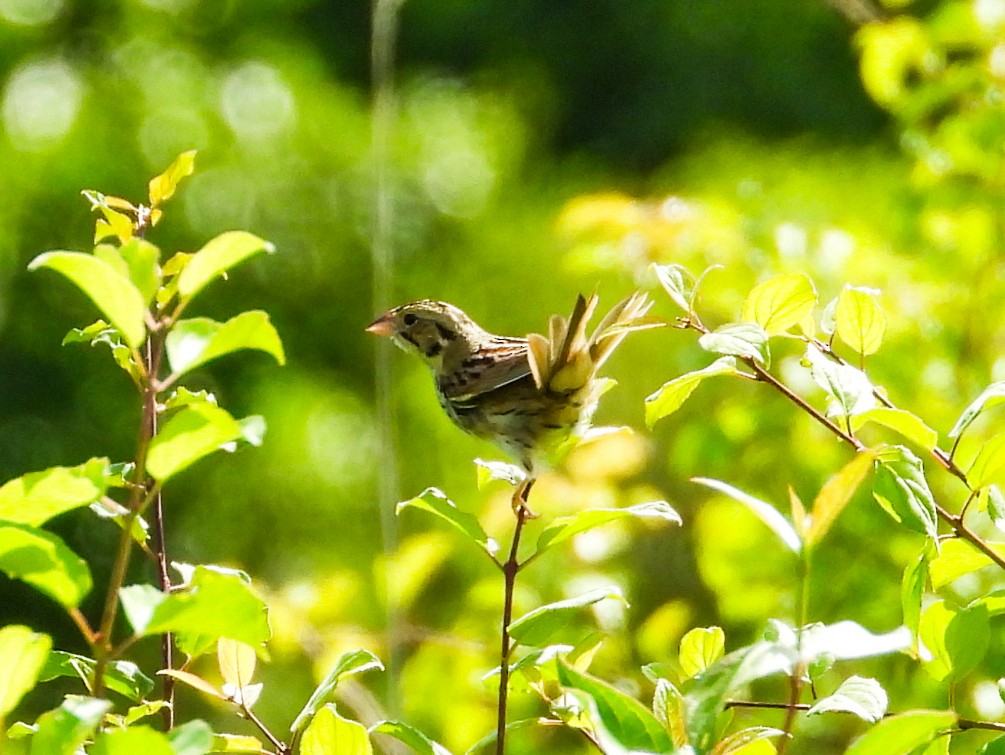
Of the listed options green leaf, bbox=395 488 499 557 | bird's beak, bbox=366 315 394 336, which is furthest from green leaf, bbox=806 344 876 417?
bird's beak, bbox=366 315 394 336

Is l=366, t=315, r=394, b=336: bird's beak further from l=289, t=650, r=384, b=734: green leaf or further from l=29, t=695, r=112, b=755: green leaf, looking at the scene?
l=29, t=695, r=112, b=755: green leaf

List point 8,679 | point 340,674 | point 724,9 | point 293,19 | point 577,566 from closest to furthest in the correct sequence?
point 8,679, point 340,674, point 577,566, point 293,19, point 724,9

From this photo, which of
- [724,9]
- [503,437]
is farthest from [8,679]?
[724,9]

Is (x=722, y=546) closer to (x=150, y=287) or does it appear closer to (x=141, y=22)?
(x=150, y=287)

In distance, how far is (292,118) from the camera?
3459 mm

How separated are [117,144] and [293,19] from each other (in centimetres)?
166

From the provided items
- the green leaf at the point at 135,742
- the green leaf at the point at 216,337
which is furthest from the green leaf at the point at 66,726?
the green leaf at the point at 216,337

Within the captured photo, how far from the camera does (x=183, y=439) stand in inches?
24.3

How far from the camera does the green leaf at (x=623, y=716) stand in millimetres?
599

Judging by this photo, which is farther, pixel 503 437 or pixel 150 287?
pixel 503 437

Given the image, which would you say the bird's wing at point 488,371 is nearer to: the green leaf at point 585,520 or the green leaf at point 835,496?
the green leaf at point 585,520

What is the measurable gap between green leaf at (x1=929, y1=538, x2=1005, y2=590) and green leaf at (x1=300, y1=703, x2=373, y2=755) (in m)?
0.36

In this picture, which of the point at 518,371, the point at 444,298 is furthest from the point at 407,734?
the point at 444,298

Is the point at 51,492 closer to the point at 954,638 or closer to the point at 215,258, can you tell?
the point at 215,258
